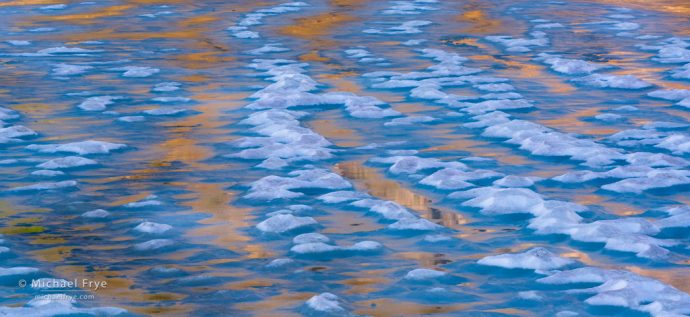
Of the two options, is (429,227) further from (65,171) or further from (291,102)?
(291,102)

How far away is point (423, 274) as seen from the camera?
3787 mm

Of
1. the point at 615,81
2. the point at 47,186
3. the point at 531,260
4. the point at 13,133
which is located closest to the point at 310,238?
the point at 531,260

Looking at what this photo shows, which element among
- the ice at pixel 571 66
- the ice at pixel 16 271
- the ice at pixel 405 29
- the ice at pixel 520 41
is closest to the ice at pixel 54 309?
the ice at pixel 16 271

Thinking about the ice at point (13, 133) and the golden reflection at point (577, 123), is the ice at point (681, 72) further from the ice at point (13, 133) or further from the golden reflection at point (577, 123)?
the ice at point (13, 133)

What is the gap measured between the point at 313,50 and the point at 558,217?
17.9 ft

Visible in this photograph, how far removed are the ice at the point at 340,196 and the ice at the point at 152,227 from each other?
27.8 inches

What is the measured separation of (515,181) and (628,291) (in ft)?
4.86

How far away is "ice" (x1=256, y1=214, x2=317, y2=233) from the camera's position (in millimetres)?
4305

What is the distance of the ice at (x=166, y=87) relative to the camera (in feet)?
24.8

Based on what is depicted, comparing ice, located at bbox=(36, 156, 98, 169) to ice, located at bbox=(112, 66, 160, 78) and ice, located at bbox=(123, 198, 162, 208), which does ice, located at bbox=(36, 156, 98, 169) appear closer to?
ice, located at bbox=(123, 198, 162, 208)

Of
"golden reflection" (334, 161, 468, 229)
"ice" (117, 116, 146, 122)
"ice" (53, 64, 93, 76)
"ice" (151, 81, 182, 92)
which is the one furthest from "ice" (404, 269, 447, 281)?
"ice" (53, 64, 93, 76)

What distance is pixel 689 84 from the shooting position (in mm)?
7711

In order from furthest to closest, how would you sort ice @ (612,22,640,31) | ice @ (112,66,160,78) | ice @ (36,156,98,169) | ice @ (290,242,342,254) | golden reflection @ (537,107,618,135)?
ice @ (612,22,640,31), ice @ (112,66,160,78), golden reflection @ (537,107,618,135), ice @ (36,156,98,169), ice @ (290,242,342,254)

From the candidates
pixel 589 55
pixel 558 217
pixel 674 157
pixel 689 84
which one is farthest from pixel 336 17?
pixel 558 217
